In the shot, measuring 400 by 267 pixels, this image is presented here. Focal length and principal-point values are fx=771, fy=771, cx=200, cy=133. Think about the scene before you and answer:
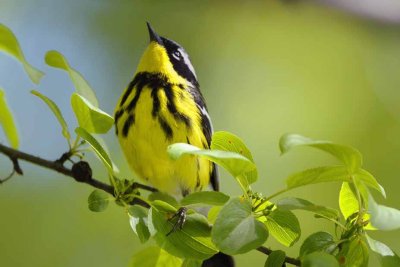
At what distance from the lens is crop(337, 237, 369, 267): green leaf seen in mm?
1088

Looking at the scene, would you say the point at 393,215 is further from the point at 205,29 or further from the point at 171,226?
the point at 205,29

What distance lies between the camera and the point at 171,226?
110cm

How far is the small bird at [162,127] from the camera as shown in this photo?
1956 millimetres

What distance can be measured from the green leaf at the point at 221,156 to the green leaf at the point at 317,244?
0.46ft

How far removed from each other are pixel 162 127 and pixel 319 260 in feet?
3.23

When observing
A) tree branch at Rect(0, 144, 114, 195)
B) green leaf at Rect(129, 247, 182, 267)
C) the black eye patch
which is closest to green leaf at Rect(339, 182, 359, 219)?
green leaf at Rect(129, 247, 182, 267)

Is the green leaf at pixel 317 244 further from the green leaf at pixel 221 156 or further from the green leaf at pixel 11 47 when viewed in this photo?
the green leaf at pixel 11 47

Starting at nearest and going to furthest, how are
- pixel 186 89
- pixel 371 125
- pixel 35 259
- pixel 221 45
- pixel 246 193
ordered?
pixel 246 193, pixel 186 89, pixel 35 259, pixel 371 125, pixel 221 45

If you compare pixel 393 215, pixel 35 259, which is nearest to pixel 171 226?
pixel 393 215

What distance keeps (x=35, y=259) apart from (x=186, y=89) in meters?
0.99

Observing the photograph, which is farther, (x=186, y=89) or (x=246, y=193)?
(x=186, y=89)

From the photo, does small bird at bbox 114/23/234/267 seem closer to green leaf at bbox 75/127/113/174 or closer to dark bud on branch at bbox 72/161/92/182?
dark bud on branch at bbox 72/161/92/182

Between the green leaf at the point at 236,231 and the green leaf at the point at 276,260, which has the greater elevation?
the green leaf at the point at 236,231

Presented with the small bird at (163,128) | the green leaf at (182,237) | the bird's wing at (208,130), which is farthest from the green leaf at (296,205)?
the bird's wing at (208,130)
